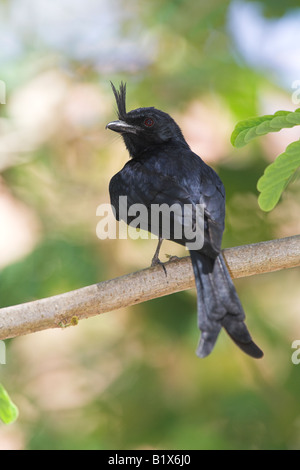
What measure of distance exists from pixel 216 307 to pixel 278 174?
517 mm

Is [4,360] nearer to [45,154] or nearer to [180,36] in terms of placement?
[45,154]

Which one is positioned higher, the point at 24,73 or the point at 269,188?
the point at 24,73

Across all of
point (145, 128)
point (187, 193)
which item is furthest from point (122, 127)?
point (187, 193)

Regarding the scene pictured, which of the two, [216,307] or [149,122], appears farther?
[149,122]

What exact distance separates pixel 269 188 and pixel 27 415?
7.17 ft

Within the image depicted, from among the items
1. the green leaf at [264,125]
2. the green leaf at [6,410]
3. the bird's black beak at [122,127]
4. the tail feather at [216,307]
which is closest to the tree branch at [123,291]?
the tail feather at [216,307]

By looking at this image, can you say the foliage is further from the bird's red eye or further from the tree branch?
the bird's red eye

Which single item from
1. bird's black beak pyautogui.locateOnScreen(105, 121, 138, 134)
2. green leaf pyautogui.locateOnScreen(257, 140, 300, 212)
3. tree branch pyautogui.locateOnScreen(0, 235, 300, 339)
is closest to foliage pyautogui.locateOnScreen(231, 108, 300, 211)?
green leaf pyautogui.locateOnScreen(257, 140, 300, 212)

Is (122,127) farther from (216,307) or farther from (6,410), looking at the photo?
(6,410)

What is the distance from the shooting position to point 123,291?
227 centimetres

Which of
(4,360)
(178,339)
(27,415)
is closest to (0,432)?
(27,415)

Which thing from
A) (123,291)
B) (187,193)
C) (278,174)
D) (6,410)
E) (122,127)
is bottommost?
(6,410)

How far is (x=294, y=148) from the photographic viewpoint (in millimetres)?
1900

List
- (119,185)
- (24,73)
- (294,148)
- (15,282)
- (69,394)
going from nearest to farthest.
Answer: (294,148), (119,185), (15,282), (69,394), (24,73)
